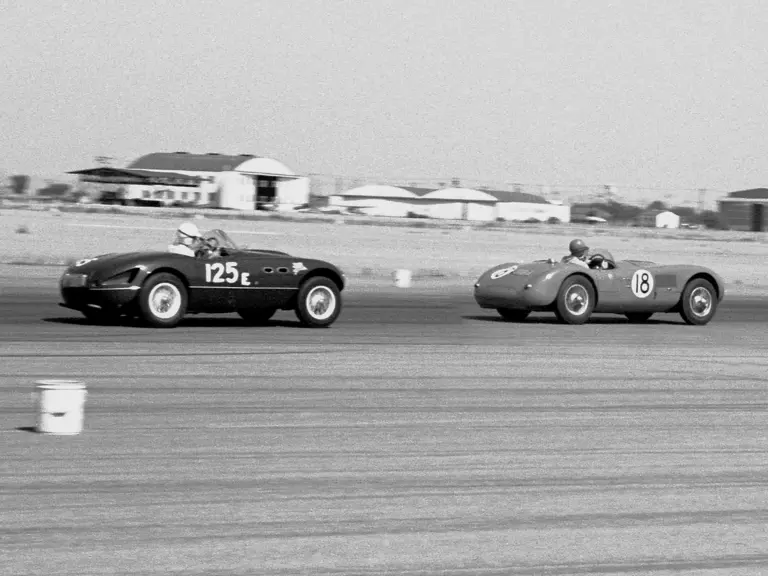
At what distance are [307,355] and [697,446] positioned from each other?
498 centimetres

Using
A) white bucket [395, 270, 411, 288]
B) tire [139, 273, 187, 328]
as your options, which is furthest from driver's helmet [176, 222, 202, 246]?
white bucket [395, 270, 411, 288]

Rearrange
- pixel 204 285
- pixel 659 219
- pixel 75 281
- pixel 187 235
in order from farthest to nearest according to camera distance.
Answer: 1. pixel 659 219
2. pixel 187 235
3. pixel 204 285
4. pixel 75 281

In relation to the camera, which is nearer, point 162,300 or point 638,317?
point 162,300

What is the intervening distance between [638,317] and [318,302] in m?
5.41

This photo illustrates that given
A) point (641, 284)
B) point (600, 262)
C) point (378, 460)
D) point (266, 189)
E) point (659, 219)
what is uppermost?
point (266, 189)

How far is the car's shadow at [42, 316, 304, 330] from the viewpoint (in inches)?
586

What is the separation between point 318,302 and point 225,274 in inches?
48.2

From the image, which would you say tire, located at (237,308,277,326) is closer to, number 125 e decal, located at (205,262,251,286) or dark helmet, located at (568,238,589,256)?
number 125 e decal, located at (205,262,251,286)

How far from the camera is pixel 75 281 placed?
1426cm

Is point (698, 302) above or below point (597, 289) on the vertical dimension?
below

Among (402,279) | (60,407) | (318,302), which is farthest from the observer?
(402,279)

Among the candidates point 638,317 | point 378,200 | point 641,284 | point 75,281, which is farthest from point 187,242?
point 378,200

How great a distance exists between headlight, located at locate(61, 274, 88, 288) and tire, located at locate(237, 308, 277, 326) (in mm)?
1873

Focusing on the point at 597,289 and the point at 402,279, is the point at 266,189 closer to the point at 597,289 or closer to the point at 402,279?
the point at 402,279
